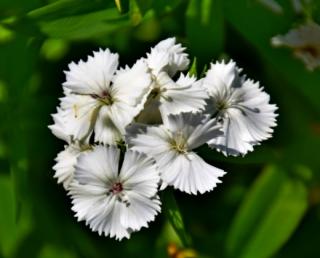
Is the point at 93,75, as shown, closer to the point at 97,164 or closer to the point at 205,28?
the point at 97,164

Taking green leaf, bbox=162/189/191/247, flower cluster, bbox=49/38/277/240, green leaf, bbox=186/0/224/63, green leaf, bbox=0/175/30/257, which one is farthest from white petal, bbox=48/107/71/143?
green leaf, bbox=0/175/30/257

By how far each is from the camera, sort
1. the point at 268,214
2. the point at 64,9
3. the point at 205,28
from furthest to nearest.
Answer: the point at 268,214 < the point at 205,28 < the point at 64,9

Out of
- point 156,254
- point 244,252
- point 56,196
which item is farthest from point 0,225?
point 244,252

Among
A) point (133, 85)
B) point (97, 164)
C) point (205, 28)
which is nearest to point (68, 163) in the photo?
point (97, 164)

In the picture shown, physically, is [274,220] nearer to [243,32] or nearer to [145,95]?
[243,32]

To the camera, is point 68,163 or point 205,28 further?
point 205,28

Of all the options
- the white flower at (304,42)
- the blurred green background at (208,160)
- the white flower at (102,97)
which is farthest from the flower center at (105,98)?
the white flower at (304,42)

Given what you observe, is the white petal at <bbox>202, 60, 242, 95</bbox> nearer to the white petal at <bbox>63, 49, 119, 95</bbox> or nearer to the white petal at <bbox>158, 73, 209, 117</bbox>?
the white petal at <bbox>158, 73, 209, 117</bbox>

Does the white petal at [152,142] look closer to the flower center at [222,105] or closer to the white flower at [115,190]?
the white flower at [115,190]
